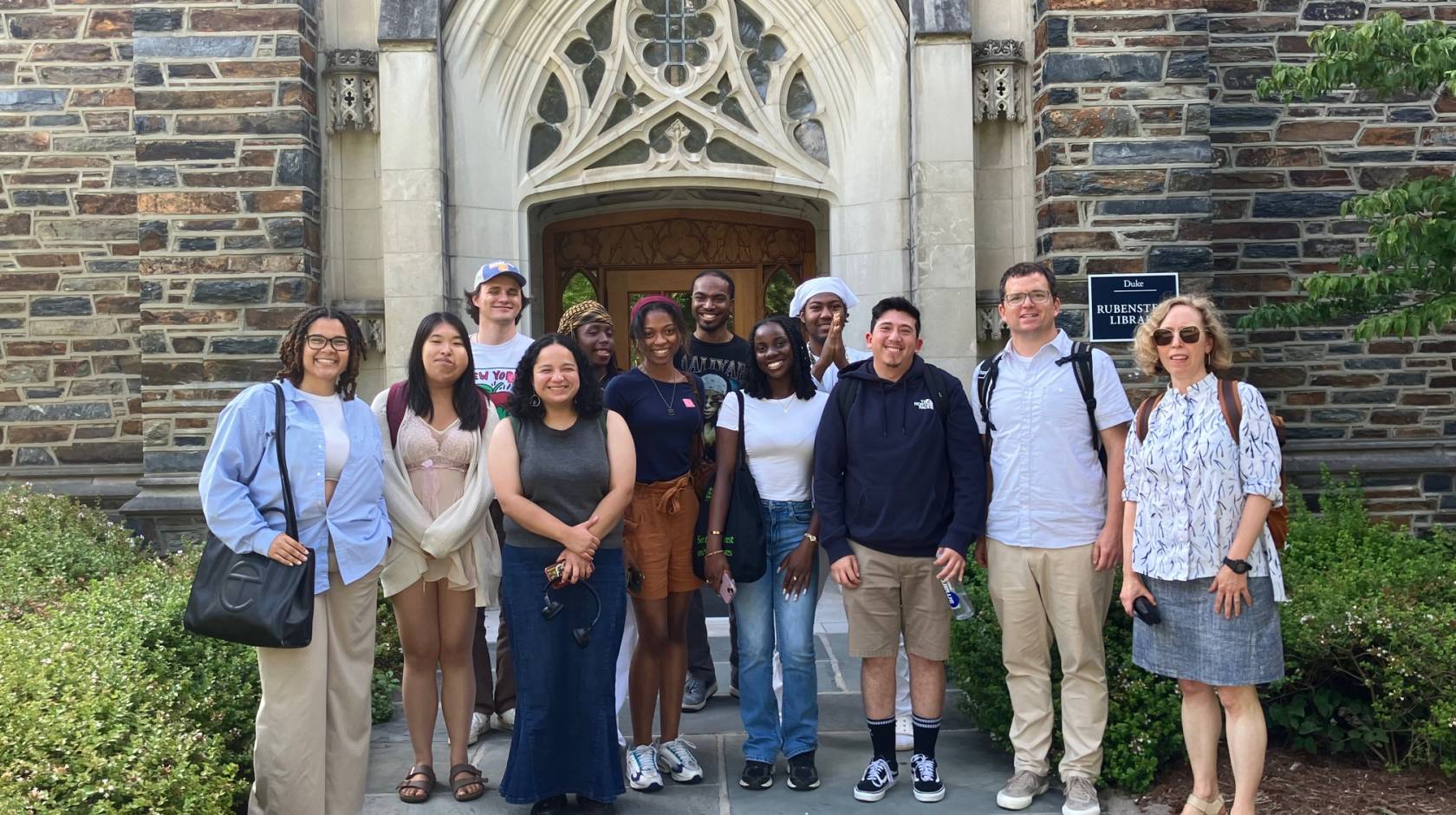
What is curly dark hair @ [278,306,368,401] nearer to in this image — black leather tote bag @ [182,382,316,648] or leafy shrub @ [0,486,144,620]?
black leather tote bag @ [182,382,316,648]

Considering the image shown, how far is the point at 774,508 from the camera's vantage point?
405 centimetres

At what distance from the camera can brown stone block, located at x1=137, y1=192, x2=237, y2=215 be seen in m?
6.90

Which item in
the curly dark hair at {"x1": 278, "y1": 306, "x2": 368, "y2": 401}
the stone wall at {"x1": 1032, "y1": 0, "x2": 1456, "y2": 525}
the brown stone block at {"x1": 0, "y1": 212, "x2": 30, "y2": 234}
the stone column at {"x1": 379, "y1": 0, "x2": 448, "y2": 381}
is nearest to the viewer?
the curly dark hair at {"x1": 278, "y1": 306, "x2": 368, "y2": 401}

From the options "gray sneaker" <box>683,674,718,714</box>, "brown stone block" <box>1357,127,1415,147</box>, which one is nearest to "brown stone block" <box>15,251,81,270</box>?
"gray sneaker" <box>683,674,718,714</box>

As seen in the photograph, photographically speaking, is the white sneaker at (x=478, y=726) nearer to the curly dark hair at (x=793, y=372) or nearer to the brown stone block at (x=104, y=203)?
the curly dark hair at (x=793, y=372)

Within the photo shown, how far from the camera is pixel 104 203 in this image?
7.95 m

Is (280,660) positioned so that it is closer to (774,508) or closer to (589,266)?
(774,508)

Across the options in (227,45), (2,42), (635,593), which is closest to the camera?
(635,593)

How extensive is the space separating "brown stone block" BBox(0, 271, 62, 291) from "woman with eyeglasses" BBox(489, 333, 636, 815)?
587 cm

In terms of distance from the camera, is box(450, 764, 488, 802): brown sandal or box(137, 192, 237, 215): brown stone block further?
box(137, 192, 237, 215): brown stone block

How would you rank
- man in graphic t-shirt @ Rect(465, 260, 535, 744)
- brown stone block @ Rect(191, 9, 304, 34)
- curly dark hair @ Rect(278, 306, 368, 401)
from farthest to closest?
brown stone block @ Rect(191, 9, 304, 34) < man in graphic t-shirt @ Rect(465, 260, 535, 744) < curly dark hair @ Rect(278, 306, 368, 401)

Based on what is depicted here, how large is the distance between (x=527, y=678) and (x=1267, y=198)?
6510 millimetres

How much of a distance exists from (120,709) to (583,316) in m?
A: 2.01

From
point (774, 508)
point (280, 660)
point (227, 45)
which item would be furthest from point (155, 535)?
point (774, 508)
